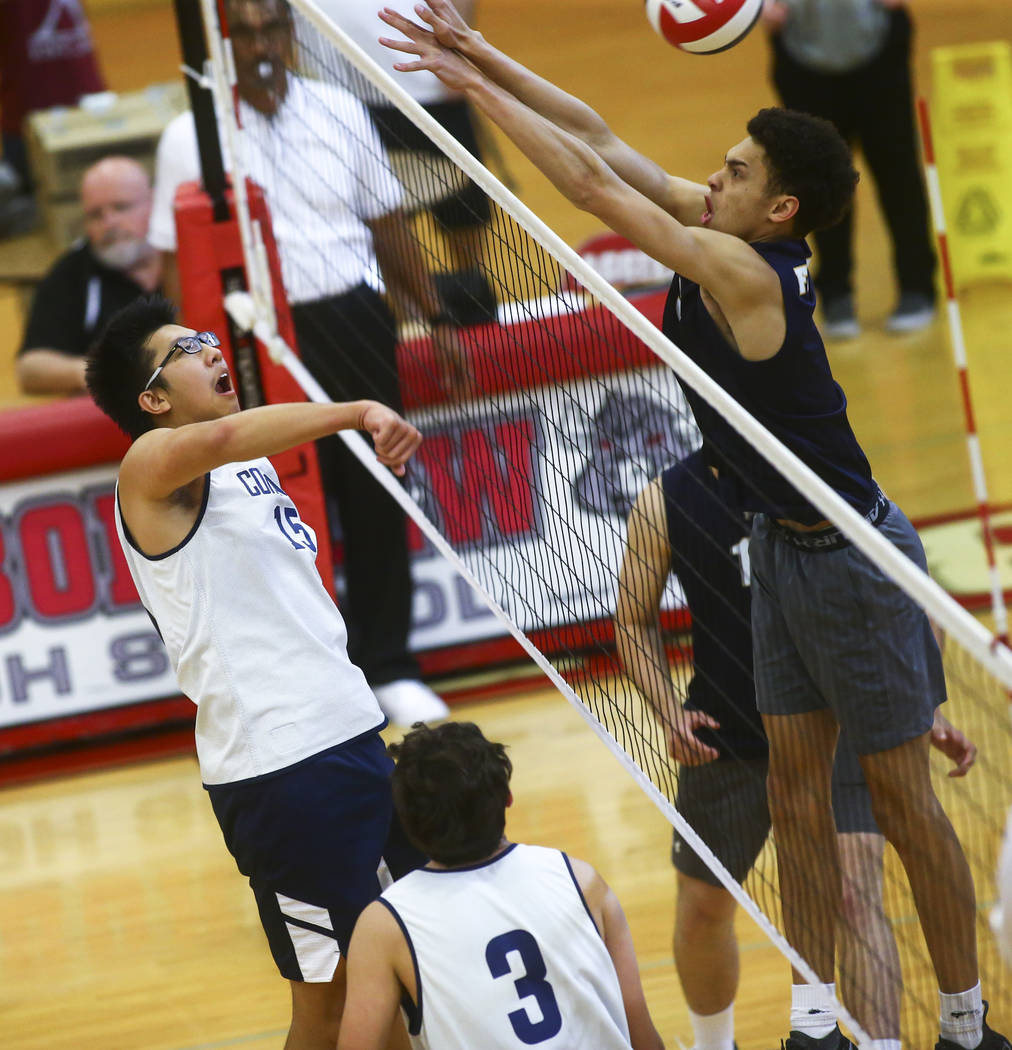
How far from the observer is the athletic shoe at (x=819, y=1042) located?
3.09 metres

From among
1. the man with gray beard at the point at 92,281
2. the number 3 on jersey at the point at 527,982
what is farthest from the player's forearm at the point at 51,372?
the number 3 on jersey at the point at 527,982

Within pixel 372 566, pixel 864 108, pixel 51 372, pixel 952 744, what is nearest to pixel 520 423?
pixel 372 566

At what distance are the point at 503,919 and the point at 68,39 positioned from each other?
886 centimetres

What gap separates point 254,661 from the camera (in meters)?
2.85

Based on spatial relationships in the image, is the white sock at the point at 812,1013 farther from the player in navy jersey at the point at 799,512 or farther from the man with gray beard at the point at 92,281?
the man with gray beard at the point at 92,281

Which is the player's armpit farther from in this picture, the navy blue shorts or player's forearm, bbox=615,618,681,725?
player's forearm, bbox=615,618,681,725

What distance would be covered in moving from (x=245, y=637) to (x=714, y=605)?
102cm

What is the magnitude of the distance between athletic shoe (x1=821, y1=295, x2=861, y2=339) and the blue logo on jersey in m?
5.97

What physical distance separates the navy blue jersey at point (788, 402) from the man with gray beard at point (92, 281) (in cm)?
355

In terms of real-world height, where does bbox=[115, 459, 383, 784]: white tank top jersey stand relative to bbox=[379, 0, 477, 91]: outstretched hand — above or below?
below

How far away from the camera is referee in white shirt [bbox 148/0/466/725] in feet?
15.4

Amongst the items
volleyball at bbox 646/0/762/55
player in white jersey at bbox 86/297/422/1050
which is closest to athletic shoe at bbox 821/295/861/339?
volleyball at bbox 646/0/762/55

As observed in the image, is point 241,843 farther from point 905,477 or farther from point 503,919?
point 905,477

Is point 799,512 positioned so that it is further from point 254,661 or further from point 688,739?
point 254,661
